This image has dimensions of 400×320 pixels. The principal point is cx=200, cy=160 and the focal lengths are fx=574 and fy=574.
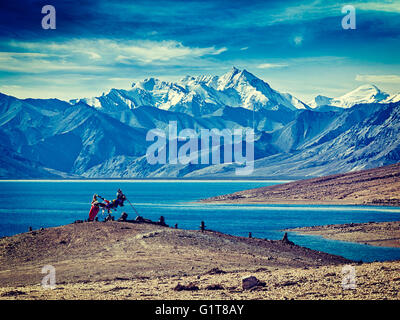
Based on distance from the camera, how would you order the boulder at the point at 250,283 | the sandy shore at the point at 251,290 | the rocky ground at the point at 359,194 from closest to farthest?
the sandy shore at the point at 251,290 < the boulder at the point at 250,283 < the rocky ground at the point at 359,194

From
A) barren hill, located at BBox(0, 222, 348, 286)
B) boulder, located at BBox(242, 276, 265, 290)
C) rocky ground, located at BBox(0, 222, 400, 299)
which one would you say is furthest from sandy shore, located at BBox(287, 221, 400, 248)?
boulder, located at BBox(242, 276, 265, 290)

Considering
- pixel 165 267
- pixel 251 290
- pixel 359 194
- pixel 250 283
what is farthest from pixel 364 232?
pixel 359 194

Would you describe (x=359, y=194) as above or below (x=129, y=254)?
above

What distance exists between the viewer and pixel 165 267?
4262 centimetres

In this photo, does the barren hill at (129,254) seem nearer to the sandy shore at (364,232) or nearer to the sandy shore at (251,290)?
the sandy shore at (251,290)

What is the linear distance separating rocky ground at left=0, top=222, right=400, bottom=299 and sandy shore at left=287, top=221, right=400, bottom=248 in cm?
2201

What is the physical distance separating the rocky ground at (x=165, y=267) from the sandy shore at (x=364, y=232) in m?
22.0

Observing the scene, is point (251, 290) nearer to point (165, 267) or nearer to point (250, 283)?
point (250, 283)

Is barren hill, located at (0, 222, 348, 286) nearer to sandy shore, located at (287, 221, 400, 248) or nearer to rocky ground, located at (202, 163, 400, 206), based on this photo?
sandy shore, located at (287, 221, 400, 248)

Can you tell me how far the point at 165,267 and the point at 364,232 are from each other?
54.7 meters

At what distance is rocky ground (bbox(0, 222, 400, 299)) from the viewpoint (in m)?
30.7

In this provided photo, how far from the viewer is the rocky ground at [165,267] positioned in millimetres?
30688

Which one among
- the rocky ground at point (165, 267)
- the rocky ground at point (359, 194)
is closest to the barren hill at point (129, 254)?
the rocky ground at point (165, 267)

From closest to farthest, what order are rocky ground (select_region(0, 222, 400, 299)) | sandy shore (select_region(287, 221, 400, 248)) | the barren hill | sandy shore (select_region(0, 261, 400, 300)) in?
1. sandy shore (select_region(0, 261, 400, 300))
2. rocky ground (select_region(0, 222, 400, 299))
3. the barren hill
4. sandy shore (select_region(287, 221, 400, 248))
